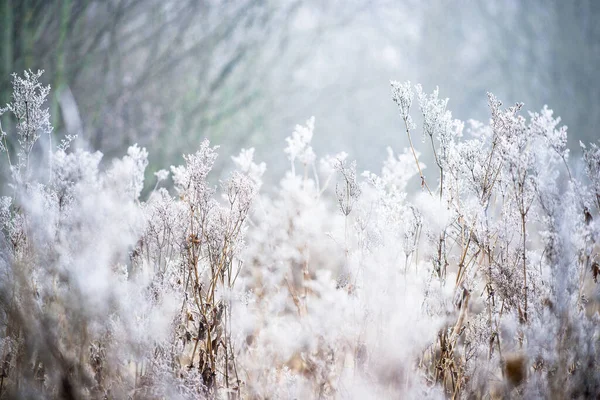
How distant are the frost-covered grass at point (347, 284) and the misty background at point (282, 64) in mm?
1585

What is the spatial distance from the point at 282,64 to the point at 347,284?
196cm

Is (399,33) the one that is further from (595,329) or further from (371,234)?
(595,329)

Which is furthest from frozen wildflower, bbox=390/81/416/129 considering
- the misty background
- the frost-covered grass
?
the misty background

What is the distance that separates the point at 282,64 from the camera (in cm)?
245

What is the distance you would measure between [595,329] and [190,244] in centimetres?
63

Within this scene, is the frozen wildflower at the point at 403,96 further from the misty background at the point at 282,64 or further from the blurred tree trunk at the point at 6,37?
the blurred tree trunk at the point at 6,37

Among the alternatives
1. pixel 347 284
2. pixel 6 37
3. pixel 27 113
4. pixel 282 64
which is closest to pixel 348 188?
pixel 347 284

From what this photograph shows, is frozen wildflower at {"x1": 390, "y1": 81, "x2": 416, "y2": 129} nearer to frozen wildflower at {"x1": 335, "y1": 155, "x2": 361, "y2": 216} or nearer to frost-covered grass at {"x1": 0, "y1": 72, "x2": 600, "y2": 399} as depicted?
frost-covered grass at {"x1": 0, "y1": 72, "x2": 600, "y2": 399}

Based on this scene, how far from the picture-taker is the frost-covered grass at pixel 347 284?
1.89 ft

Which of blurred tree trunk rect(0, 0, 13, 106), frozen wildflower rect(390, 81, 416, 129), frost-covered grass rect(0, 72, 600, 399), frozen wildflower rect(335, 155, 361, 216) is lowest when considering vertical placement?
frost-covered grass rect(0, 72, 600, 399)

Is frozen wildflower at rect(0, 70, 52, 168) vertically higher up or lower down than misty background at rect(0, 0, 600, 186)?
lower down

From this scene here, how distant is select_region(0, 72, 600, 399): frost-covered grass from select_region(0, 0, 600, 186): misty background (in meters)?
1.58

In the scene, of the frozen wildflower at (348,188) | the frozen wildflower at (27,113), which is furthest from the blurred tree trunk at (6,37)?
the frozen wildflower at (348,188)

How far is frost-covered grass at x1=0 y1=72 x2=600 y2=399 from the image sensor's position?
1.89 feet
